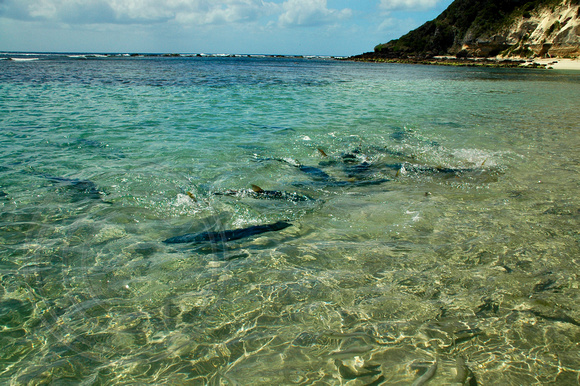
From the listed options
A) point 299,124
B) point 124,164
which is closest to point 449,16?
point 299,124

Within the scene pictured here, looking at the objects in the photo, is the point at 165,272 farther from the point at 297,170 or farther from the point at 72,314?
the point at 297,170

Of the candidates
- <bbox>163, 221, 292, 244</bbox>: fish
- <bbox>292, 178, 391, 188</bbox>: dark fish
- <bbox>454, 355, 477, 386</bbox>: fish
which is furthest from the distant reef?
<bbox>454, 355, 477, 386</bbox>: fish

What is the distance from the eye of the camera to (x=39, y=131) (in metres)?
11.7

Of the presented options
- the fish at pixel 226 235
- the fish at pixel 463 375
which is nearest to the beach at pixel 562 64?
the fish at pixel 226 235

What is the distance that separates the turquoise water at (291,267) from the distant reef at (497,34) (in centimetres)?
7663

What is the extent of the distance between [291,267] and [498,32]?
106 m

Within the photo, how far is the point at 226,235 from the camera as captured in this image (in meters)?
5.17

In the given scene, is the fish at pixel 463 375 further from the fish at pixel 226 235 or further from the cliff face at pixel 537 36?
the cliff face at pixel 537 36

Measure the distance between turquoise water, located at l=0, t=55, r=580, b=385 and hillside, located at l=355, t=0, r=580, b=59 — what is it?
76.4 metres

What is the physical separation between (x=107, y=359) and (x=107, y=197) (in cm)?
430

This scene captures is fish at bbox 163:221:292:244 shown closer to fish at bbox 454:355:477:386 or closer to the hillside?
fish at bbox 454:355:477:386

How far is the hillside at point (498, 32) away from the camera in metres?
63.0

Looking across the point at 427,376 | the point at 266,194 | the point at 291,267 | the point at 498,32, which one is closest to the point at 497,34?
the point at 498,32

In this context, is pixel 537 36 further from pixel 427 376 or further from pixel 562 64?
pixel 427 376
